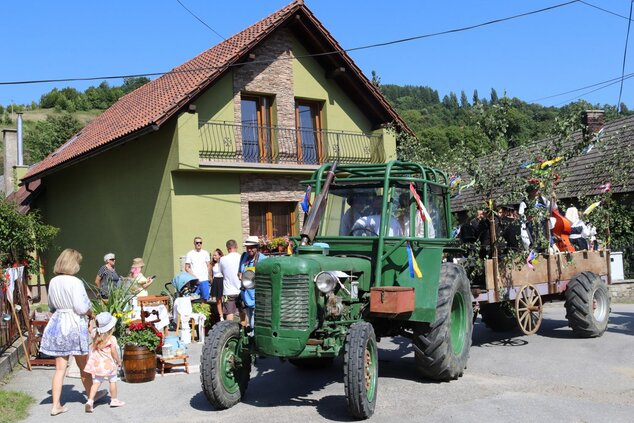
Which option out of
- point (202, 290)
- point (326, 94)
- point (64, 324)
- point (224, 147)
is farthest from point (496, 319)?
point (326, 94)

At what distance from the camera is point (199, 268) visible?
13.4 m

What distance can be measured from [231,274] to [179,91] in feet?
20.7

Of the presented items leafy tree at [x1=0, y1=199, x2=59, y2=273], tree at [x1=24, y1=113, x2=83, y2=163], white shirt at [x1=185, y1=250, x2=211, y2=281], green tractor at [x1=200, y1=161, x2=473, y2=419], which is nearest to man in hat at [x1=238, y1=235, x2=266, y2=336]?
green tractor at [x1=200, y1=161, x2=473, y2=419]

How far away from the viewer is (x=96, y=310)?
9094 millimetres

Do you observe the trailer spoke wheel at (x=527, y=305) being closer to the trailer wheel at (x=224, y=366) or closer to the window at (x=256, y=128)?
the trailer wheel at (x=224, y=366)

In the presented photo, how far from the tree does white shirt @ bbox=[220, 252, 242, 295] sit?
4285 centimetres

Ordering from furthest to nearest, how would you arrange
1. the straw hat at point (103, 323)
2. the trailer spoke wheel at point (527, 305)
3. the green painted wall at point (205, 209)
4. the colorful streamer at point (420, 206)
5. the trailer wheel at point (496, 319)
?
the green painted wall at point (205, 209) → the trailer wheel at point (496, 319) → the trailer spoke wheel at point (527, 305) → the colorful streamer at point (420, 206) → the straw hat at point (103, 323)

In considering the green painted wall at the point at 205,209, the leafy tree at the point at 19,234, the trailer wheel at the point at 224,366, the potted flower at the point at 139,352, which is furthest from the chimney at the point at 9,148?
the trailer wheel at the point at 224,366

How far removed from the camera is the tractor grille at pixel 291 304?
6277 millimetres

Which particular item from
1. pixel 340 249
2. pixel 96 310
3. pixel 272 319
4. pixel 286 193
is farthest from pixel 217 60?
pixel 272 319

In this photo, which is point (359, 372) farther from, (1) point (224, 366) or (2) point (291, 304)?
(1) point (224, 366)

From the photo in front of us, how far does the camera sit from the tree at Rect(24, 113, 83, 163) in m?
51.9

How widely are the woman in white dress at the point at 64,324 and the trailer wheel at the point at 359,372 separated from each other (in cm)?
282


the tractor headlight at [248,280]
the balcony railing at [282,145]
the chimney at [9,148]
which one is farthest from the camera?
the chimney at [9,148]
